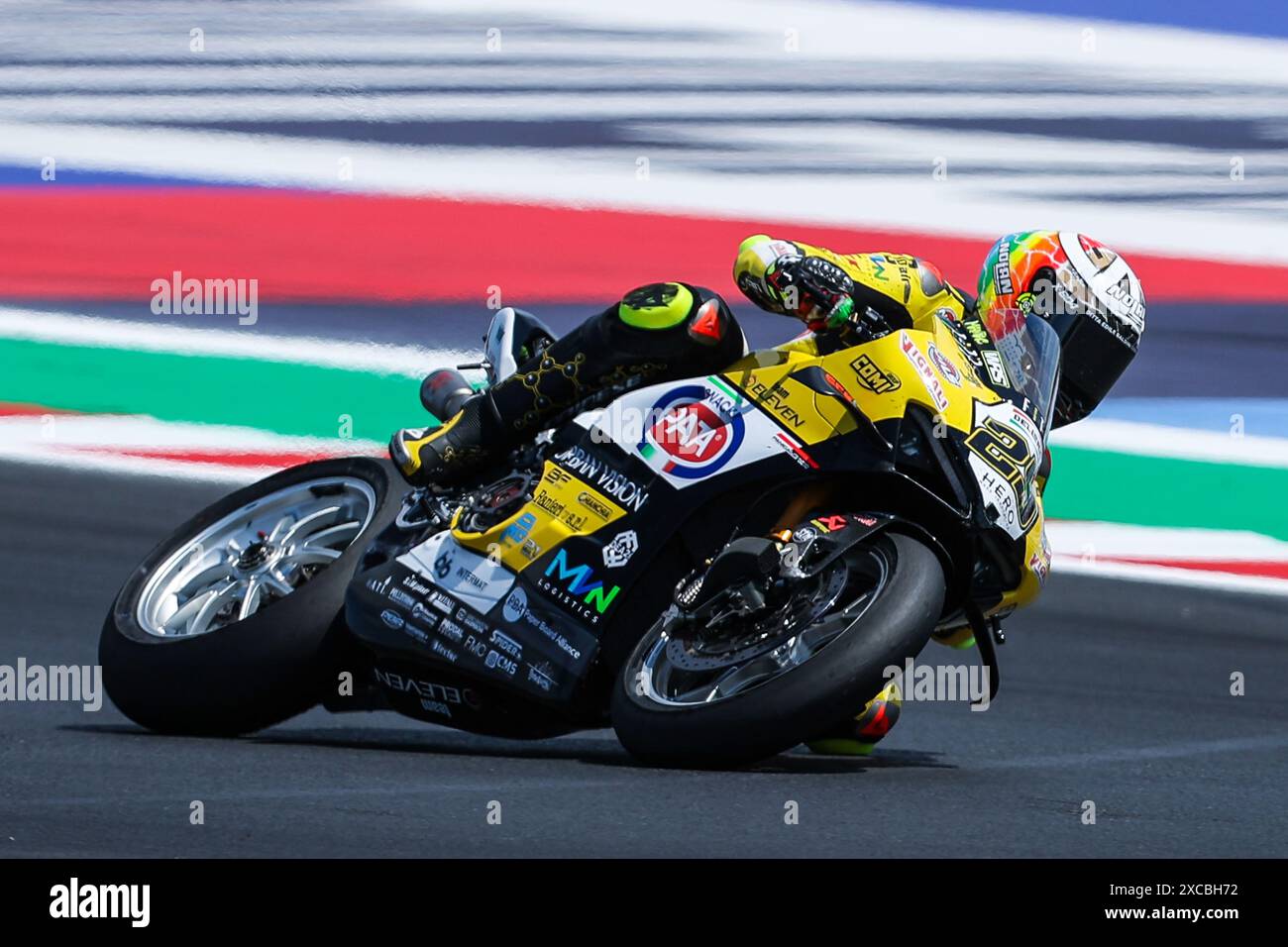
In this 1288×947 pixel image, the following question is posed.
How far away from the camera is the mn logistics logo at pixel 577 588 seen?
214 inches

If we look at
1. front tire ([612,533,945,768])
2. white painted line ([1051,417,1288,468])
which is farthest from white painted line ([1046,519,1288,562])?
front tire ([612,533,945,768])

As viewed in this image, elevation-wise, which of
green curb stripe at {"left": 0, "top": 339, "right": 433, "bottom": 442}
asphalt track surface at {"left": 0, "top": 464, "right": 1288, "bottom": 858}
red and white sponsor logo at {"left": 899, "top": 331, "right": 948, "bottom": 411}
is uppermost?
green curb stripe at {"left": 0, "top": 339, "right": 433, "bottom": 442}

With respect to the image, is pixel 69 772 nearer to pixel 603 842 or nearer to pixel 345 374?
pixel 603 842

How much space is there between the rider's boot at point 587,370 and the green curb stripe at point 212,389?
4861 mm

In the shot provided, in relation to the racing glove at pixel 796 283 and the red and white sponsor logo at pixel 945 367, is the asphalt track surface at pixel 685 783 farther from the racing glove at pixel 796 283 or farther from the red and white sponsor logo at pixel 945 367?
the racing glove at pixel 796 283

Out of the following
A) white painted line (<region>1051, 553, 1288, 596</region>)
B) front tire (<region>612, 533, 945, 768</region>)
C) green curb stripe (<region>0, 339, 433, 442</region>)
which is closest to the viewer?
front tire (<region>612, 533, 945, 768</region>)

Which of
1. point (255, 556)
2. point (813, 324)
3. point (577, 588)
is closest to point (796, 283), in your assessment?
point (813, 324)

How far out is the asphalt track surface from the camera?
14.2 feet

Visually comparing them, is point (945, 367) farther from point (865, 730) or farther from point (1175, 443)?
point (1175, 443)

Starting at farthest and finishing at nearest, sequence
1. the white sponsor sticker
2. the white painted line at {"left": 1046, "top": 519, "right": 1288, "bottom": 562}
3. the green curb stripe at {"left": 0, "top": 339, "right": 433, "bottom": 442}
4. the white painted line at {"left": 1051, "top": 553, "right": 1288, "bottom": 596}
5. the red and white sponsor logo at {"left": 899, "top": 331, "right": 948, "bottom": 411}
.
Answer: the green curb stripe at {"left": 0, "top": 339, "right": 433, "bottom": 442} → the white painted line at {"left": 1046, "top": 519, "right": 1288, "bottom": 562} → the white painted line at {"left": 1051, "top": 553, "right": 1288, "bottom": 596} → the white sponsor sticker → the red and white sponsor logo at {"left": 899, "top": 331, "right": 948, "bottom": 411}

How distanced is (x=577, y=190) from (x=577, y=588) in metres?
8.52

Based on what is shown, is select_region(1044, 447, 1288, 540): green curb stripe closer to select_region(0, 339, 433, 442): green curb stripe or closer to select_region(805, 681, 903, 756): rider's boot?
select_region(0, 339, 433, 442): green curb stripe

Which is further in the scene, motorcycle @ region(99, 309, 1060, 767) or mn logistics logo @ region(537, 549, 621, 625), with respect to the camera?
mn logistics logo @ region(537, 549, 621, 625)

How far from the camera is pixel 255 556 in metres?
6.00
